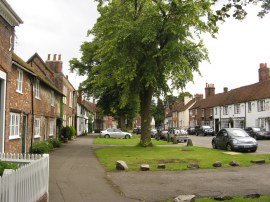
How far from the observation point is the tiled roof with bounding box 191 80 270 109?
174 feet

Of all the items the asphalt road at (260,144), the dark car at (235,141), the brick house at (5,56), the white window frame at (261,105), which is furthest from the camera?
the white window frame at (261,105)

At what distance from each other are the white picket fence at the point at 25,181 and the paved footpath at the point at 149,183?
120 cm

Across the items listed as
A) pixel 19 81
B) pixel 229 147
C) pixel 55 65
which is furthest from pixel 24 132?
pixel 55 65

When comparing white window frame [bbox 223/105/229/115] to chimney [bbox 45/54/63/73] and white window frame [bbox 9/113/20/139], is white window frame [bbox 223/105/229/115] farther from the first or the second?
white window frame [bbox 9/113/20/139]

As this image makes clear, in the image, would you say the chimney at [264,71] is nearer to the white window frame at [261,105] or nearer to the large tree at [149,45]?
the white window frame at [261,105]

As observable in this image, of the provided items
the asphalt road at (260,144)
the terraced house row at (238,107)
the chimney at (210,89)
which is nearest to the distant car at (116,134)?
the asphalt road at (260,144)

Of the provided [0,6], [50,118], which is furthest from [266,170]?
[50,118]

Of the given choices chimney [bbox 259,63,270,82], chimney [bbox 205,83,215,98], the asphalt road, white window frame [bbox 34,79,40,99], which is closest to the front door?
white window frame [bbox 34,79,40,99]

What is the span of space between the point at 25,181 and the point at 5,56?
923 centimetres

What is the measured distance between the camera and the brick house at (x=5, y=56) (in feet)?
48.1

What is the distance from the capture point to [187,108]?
94.2 m

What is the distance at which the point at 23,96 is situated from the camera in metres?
20.9

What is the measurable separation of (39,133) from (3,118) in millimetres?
11393

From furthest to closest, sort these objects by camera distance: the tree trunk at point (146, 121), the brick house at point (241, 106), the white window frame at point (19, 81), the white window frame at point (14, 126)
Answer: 1. the brick house at point (241, 106)
2. the tree trunk at point (146, 121)
3. the white window frame at point (19, 81)
4. the white window frame at point (14, 126)
